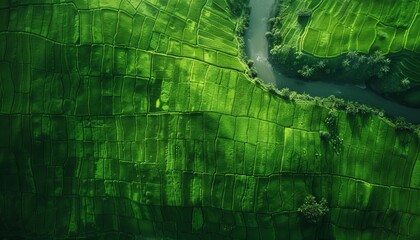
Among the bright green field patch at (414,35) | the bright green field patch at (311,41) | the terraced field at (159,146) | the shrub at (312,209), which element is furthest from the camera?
the bright green field patch at (311,41)

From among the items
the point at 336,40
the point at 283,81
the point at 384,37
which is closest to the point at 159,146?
the point at 283,81

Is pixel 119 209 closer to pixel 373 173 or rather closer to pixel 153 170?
pixel 153 170

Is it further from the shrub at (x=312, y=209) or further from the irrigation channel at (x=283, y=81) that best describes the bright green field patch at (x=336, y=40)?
the shrub at (x=312, y=209)

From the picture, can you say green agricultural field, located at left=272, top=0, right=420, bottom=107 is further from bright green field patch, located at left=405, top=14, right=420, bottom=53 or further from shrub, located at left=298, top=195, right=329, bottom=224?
shrub, located at left=298, top=195, right=329, bottom=224

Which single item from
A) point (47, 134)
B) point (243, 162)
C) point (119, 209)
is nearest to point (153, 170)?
point (119, 209)

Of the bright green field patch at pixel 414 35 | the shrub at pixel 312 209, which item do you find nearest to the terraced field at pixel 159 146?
the shrub at pixel 312 209

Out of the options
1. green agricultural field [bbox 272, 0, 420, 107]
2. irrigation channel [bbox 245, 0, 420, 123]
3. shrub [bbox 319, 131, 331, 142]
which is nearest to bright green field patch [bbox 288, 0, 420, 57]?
green agricultural field [bbox 272, 0, 420, 107]
